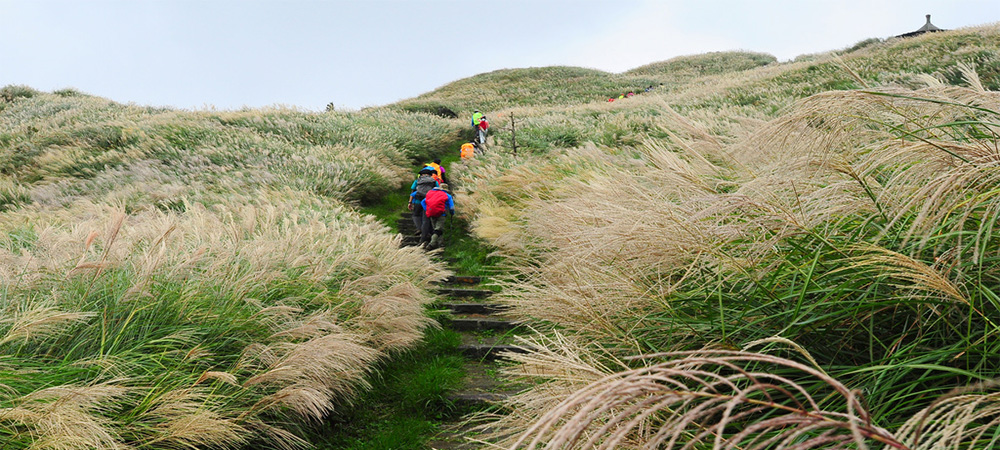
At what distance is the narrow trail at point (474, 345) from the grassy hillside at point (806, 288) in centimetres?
94

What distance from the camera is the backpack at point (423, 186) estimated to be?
11758 mm

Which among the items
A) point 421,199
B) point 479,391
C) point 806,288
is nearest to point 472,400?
point 479,391

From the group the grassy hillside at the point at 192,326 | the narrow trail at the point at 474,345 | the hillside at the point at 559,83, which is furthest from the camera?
the hillside at the point at 559,83

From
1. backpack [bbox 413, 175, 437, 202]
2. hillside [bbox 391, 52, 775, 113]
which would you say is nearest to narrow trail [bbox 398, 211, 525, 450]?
backpack [bbox 413, 175, 437, 202]

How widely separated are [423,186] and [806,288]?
394 inches

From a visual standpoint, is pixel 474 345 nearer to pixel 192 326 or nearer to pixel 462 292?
pixel 462 292

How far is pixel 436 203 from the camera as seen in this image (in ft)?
36.3

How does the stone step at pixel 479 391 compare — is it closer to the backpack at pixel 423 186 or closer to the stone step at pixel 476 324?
the stone step at pixel 476 324

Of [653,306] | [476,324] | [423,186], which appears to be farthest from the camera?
[423,186]

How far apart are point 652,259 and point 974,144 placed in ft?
4.80

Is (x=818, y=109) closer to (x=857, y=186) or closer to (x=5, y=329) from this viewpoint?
(x=857, y=186)

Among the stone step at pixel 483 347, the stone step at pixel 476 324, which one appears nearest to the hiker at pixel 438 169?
Result: the stone step at pixel 476 324

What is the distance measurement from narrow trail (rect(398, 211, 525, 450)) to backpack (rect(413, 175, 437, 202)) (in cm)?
126

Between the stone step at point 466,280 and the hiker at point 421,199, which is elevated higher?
the hiker at point 421,199
